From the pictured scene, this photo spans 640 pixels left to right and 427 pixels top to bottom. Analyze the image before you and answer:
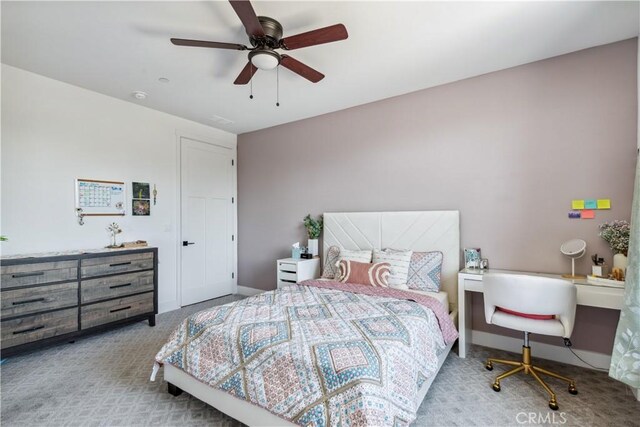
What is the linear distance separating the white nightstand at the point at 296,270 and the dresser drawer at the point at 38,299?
88.2 inches

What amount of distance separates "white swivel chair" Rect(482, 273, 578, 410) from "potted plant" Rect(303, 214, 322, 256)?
2290mm

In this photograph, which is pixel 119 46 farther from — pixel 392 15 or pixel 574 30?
pixel 574 30

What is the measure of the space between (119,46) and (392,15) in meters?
2.33

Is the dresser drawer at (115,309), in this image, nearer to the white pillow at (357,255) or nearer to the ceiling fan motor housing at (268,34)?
the white pillow at (357,255)

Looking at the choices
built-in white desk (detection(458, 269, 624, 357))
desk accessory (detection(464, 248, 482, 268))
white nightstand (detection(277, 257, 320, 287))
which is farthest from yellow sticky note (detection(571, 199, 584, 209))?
white nightstand (detection(277, 257, 320, 287))

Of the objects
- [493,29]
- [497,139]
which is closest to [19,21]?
[493,29]

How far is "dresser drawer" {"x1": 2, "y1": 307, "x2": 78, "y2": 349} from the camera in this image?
2639 millimetres

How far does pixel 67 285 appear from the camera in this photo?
2973mm

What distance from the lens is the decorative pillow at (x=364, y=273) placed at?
3082 millimetres

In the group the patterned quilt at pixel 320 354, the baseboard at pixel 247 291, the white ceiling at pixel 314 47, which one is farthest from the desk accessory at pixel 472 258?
the baseboard at pixel 247 291

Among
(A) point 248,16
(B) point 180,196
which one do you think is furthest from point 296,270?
(A) point 248,16

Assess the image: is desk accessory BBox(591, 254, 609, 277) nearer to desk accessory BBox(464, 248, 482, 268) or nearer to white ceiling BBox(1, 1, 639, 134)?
desk accessory BBox(464, 248, 482, 268)

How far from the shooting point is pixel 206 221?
4812 millimetres

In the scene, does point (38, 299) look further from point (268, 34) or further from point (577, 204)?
point (577, 204)
